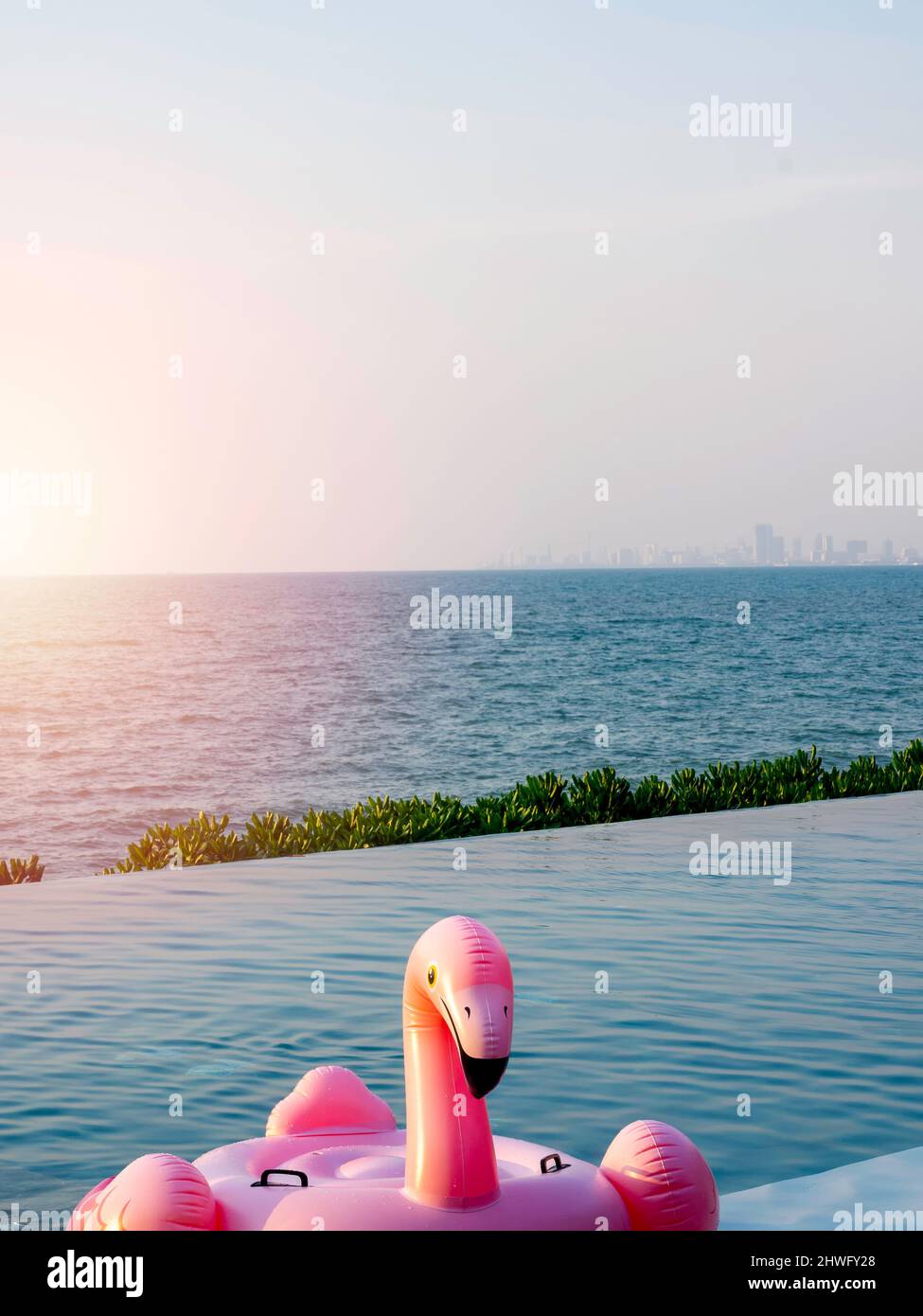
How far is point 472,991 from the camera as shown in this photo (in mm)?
4168

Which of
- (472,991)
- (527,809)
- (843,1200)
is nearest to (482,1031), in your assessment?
(472,991)

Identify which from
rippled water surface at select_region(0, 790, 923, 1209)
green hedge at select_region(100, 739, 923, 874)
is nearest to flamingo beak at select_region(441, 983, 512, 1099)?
rippled water surface at select_region(0, 790, 923, 1209)

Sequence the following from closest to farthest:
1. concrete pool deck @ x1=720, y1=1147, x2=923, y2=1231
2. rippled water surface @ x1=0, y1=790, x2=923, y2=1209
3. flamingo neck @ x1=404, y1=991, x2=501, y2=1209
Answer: flamingo neck @ x1=404, y1=991, x2=501, y2=1209
concrete pool deck @ x1=720, y1=1147, x2=923, y2=1231
rippled water surface @ x1=0, y1=790, x2=923, y2=1209

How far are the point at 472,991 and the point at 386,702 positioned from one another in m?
62.9

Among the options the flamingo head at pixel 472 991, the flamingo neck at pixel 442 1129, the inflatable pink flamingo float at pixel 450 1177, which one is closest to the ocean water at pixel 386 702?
the inflatable pink flamingo float at pixel 450 1177

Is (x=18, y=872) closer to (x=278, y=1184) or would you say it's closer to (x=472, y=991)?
(x=278, y=1184)

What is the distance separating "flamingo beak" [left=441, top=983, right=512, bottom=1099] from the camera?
4.10m

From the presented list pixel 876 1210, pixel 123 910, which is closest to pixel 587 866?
pixel 123 910

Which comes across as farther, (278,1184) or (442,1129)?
(278,1184)

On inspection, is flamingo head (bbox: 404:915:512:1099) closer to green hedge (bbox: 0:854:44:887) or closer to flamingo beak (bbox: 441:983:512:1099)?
→ flamingo beak (bbox: 441:983:512:1099)

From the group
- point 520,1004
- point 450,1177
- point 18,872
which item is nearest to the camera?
point 450,1177

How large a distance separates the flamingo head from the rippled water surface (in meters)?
2.08
